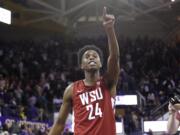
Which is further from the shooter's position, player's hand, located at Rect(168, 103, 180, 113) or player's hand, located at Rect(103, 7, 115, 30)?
player's hand, located at Rect(168, 103, 180, 113)

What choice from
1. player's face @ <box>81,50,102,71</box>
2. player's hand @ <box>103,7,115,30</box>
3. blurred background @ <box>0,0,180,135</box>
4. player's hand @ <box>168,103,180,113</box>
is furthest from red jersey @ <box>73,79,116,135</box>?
blurred background @ <box>0,0,180,135</box>

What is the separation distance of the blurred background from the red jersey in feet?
28.1

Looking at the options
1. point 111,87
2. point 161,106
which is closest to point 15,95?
point 161,106

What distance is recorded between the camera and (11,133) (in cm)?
1226

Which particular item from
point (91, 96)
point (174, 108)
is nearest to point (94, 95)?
point (91, 96)

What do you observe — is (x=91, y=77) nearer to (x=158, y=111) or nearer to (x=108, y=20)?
(x=108, y=20)

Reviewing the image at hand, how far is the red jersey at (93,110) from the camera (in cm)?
388

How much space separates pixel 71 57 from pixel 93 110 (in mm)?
19294

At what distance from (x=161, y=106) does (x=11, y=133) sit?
25.0 feet

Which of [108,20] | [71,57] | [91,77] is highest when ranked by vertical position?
[71,57]

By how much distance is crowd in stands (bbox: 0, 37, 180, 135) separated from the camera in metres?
16.4

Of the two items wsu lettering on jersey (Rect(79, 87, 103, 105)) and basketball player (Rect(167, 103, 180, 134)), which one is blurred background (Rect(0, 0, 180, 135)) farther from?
wsu lettering on jersey (Rect(79, 87, 103, 105))

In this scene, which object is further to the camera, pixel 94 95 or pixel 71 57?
pixel 71 57

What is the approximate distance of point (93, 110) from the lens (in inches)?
155
